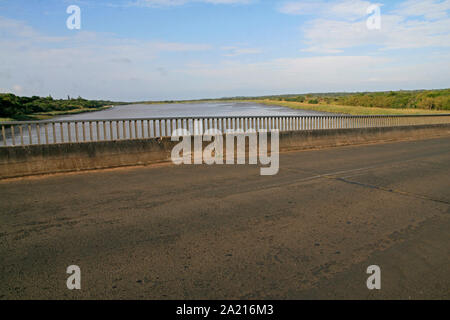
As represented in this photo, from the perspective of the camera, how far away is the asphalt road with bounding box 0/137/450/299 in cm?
347

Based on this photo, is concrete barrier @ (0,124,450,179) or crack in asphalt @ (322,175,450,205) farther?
concrete barrier @ (0,124,450,179)

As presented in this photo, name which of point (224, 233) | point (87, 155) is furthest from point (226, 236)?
point (87, 155)

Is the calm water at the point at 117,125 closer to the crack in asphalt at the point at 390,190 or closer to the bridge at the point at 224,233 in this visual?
the bridge at the point at 224,233

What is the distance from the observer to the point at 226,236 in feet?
15.7

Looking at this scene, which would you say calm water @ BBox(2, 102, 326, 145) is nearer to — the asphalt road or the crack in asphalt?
the asphalt road

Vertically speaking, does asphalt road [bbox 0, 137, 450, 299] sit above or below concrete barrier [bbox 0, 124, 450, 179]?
below

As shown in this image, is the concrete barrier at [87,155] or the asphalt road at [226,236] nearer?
the asphalt road at [226,236]

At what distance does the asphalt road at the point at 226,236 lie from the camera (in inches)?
137

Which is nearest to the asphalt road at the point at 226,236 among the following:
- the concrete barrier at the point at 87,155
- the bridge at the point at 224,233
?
the bridge at the point at 224,233

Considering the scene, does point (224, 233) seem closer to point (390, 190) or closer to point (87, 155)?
point (390, 190)

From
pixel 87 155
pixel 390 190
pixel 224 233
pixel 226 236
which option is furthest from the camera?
pixel 87 155

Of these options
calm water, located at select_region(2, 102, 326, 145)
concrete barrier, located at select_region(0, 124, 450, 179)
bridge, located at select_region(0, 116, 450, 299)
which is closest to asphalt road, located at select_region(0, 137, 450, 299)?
bridge, located at select_region(0, 116, 450, 299)

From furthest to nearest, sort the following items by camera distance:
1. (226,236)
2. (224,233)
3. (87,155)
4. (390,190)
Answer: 1. (87,155)
2. (390,190)
3. (224,233)
4. (226,236)
